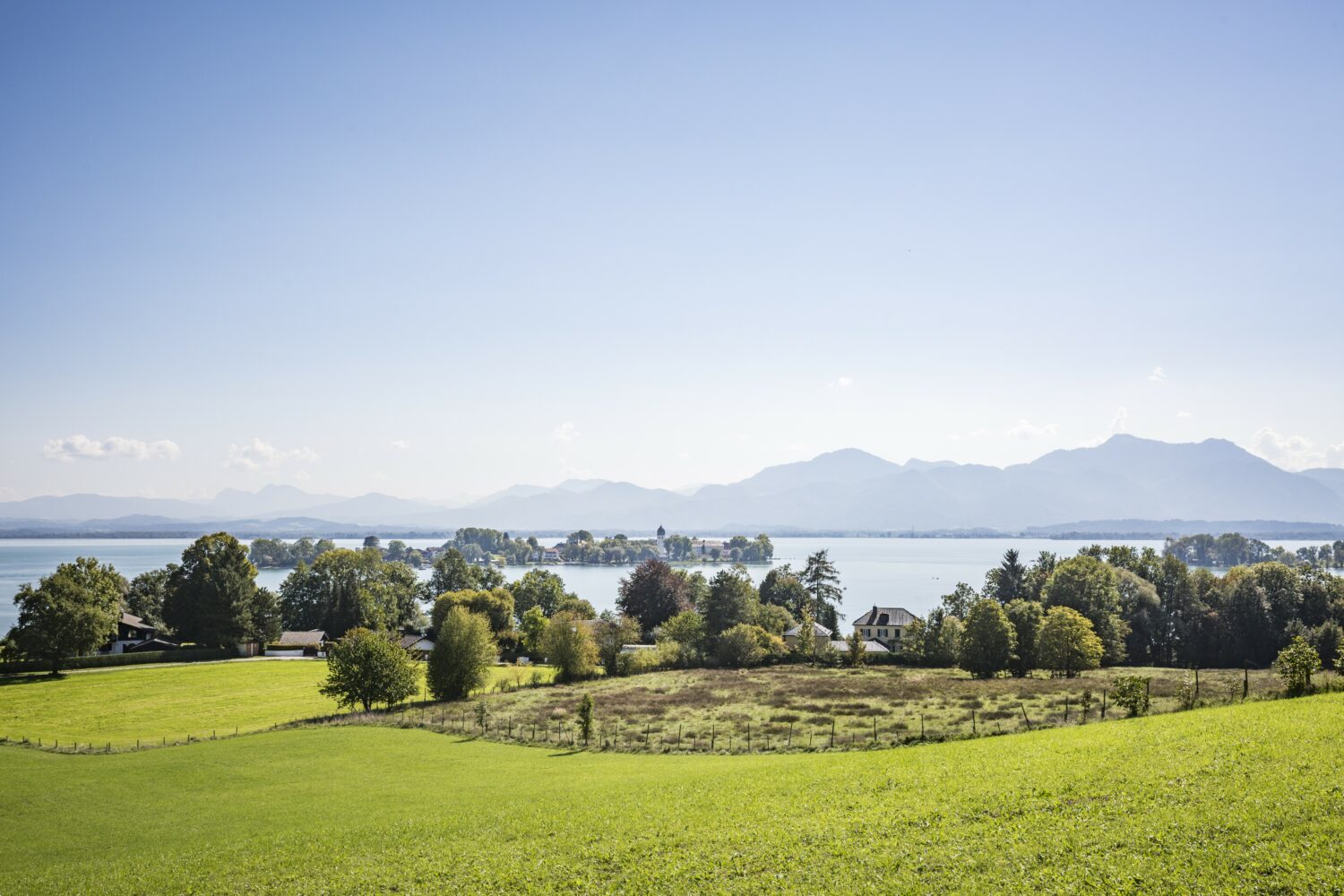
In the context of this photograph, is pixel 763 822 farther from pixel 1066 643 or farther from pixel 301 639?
pixel 301 639

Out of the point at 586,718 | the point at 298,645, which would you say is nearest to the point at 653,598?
the point at 298,645

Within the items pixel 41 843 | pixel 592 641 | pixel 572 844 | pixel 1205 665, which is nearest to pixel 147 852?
pixel 41 843

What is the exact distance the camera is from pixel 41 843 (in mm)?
23047

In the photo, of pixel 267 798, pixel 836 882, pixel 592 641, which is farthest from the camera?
pixel 592 641

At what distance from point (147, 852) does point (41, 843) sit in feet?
14.6

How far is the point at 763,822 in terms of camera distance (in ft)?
65.4

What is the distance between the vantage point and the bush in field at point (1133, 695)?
31.8m

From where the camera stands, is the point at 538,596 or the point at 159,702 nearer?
the point at 159,702

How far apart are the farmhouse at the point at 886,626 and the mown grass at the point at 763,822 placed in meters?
69.9

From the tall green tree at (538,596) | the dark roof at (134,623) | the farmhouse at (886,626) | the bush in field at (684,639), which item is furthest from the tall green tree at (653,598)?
the dark roof at (134,623)

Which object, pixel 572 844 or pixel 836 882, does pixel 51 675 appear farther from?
pixel 836 882

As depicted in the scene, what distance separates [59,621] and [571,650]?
44803mm

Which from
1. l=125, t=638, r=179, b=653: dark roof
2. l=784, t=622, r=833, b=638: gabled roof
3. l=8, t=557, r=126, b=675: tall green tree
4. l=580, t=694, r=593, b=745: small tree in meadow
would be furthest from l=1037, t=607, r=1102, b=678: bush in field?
l=125, t=638, r=179, b=653: dark roof

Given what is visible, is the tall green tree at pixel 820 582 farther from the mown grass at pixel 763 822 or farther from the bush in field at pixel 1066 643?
the mown grass at pixel 763 822
